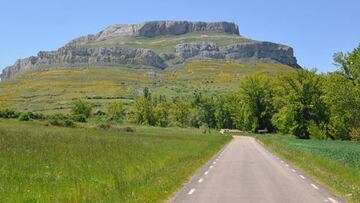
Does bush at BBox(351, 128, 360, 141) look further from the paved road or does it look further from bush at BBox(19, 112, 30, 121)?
the paved road

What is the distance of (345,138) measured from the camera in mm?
86750

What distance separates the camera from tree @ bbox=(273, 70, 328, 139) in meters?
88.8

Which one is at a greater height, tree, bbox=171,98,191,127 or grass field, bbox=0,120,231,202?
tree, bbox=171,98,191,127

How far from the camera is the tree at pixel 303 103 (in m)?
88.8

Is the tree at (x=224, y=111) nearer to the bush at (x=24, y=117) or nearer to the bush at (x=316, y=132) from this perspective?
the bush at (x=316, y=132)

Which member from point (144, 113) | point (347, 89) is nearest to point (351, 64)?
point (347, 89)

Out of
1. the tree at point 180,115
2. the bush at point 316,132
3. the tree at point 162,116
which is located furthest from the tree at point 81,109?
the bush at point 316,132

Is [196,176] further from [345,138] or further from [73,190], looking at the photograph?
[345,138]

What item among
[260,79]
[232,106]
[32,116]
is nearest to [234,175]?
[32,116]

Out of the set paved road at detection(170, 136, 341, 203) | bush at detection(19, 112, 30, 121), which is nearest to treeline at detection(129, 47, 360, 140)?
bush at detection(19, 112, 30, 121)

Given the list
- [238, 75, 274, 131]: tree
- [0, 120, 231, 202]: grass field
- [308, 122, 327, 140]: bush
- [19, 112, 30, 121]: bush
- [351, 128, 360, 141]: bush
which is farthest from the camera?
[238, 75, 274, 131]: tree

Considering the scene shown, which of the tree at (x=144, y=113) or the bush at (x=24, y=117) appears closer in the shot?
the bush at (x=24, y=117)

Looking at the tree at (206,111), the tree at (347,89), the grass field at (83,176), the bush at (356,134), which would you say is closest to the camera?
the grass field at (83,176)

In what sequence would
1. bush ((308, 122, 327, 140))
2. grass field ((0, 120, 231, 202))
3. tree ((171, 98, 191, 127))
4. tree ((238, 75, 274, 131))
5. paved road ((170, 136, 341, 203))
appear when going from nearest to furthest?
1. grass field ((0, 120, 231, 202))
2. paved road ((170, 136, 341, 203))
3. bush ((308, 122, 327, 140))
4. tree ((238, 75, 274, 131))
5. tree ((171, 98, 191, 127))
